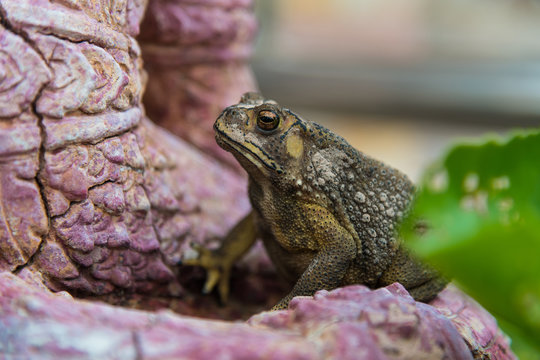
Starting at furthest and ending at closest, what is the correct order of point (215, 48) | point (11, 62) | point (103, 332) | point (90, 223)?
1. point (215, 48)
2. point (90, 223)
3. point (11, 62)
4. point (103, 332)

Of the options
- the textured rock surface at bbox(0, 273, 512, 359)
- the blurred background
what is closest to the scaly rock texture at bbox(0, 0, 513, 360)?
the textured rock surface at bbox(0, 273, 512, 359)

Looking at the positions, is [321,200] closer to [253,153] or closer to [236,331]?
[253,153]

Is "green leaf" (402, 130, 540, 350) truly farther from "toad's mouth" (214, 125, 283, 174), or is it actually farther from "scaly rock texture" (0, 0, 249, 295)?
"scaly rock texture" (0, 0, 249, 295)

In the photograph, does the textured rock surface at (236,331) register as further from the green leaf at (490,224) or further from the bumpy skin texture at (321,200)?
the bumpy skin texture at (321,200)

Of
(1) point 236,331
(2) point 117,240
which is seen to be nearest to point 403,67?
(2) point 117,240

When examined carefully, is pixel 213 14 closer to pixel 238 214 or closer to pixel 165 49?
pixel 165 49

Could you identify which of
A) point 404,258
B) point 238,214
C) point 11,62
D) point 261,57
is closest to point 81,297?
point 11,62

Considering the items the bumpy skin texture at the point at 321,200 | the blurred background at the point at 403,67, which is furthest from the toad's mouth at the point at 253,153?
the blurred background at the point at 403,67
